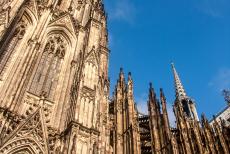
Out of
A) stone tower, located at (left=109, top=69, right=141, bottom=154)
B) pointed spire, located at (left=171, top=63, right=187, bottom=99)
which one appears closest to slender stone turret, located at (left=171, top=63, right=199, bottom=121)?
pointed spire, located at (left=171, top=63, right=187, bottom=99)

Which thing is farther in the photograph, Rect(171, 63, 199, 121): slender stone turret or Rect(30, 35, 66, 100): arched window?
Rect(171, 63, 199, 121): slender stone turret

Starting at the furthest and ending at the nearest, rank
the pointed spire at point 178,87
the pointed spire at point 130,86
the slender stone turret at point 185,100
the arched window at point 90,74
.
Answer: the pointed spire at point 178,87 < the slender stone turret at point 185,100 < the pointed spire at point 130,86 < the arched window at point 90,74

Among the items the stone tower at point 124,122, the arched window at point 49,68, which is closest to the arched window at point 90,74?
the arched window at point 49,68

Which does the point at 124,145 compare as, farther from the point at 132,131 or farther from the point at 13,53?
the point at 13,53

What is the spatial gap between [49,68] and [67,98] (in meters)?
2.96

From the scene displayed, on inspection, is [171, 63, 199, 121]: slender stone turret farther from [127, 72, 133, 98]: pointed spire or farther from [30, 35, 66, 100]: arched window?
[30, 35, 66, 100]: arched window

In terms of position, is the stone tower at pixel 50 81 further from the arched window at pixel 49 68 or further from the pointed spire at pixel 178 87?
the pointed spire at pixel 178 87

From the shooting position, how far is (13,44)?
59.0 ft

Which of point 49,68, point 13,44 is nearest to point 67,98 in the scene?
point 49,68

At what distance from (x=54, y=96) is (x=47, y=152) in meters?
4.40

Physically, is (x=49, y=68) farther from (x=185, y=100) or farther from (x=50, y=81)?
(x=185, y=100)

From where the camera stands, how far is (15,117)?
13.9m

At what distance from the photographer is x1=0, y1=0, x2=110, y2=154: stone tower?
1394 cm

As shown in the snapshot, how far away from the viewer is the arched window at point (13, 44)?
16.2 meters
